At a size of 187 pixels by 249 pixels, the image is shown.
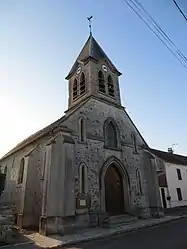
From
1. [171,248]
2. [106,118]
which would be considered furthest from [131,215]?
[171,248]

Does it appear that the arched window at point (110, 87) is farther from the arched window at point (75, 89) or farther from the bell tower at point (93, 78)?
the arched window at point (75, 89)

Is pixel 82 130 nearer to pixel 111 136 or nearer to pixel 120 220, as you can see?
pixel 111 136

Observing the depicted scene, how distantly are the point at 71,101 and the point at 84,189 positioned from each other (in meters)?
10.0

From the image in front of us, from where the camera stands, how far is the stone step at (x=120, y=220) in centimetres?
1377

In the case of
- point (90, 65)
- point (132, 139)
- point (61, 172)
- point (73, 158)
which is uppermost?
point (90, 65)

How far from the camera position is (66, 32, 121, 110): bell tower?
19397 mm

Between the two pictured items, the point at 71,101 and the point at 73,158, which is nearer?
the point at 73,158

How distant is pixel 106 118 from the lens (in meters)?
18.1

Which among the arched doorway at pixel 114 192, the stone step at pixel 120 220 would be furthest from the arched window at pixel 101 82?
the stone step at pixel 120 220

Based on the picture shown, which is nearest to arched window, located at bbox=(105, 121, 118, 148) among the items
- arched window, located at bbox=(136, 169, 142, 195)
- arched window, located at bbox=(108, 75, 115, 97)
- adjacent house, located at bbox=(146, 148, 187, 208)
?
arched window, located at bbox=(136, 169, 142, 195)

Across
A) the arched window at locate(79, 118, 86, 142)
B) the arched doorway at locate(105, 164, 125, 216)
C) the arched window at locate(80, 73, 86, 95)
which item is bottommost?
the arched doorway at locate(105, 164, 125, 216)

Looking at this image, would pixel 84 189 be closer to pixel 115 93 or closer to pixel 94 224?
pixel 94 224

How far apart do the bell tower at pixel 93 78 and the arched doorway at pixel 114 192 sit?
647 centimetres

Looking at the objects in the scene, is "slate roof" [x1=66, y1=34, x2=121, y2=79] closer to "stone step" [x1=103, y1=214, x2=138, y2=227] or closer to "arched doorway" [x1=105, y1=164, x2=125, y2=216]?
"arched doorway" [x1=105, y1=164, x2=125, y2=216]
